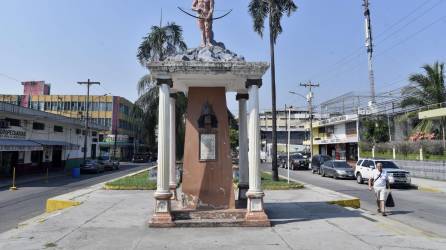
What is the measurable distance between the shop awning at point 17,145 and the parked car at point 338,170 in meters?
24.5

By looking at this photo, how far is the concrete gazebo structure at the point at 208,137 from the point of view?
10.8m

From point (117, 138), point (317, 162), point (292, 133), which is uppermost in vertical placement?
point (292, 133)

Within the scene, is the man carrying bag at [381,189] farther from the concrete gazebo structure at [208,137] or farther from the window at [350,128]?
the window at [350,128]

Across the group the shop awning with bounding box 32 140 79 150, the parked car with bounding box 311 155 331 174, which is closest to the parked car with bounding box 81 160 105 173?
the shop awning with bounding box 32 140 79 150

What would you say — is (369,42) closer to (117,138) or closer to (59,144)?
(59,144)

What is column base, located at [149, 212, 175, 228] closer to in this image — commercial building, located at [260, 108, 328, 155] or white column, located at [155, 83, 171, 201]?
white column, located at [155, 83, 171, 201]

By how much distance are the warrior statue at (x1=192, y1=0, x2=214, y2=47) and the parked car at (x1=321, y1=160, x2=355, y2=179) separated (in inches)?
908

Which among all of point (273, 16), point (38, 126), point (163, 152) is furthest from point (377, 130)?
point (163, 152)

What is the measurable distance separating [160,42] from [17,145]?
13407mm

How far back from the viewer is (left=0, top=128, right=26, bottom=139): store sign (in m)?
31.3

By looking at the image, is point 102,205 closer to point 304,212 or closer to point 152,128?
point 304,212

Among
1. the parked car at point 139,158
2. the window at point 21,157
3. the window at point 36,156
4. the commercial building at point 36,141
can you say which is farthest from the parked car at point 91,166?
the parked car at point 139,158

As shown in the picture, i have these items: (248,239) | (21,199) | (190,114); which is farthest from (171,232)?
(21,199)

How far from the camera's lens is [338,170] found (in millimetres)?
32750
